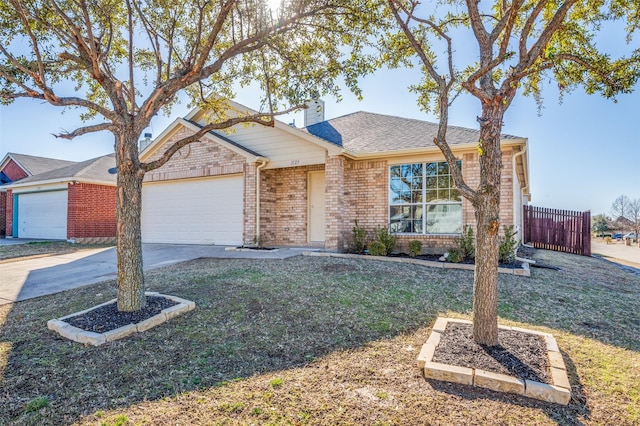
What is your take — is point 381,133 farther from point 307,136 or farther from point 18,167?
point 18,167

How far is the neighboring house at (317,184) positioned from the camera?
9.68m

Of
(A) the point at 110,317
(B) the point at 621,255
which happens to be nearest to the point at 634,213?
(B) the point at 621,255

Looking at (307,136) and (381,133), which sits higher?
(381,133)

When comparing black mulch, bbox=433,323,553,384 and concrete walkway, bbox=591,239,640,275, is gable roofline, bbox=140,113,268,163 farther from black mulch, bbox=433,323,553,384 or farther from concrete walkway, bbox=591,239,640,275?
concrete walkway, bbox=591,239,640,275

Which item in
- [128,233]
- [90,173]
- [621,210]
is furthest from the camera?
[621,210]

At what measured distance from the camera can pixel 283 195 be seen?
39.8 feet

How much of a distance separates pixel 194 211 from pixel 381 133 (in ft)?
23.9

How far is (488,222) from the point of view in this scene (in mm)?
3500

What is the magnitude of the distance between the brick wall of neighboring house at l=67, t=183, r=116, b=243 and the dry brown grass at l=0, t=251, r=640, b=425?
1105 centimetres

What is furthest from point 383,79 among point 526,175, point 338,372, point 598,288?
point 526,175

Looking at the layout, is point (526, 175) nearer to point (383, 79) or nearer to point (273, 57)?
point (383, 79)

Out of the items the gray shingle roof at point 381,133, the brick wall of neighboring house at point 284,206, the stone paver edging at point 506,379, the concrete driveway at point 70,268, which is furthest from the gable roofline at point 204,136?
the stone paver edging at point 506,379

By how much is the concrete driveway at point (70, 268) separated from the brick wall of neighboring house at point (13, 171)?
1531 centimetres

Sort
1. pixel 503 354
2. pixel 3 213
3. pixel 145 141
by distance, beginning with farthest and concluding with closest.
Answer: pixel 3 213
pixel 145 141
pixel 503 354
